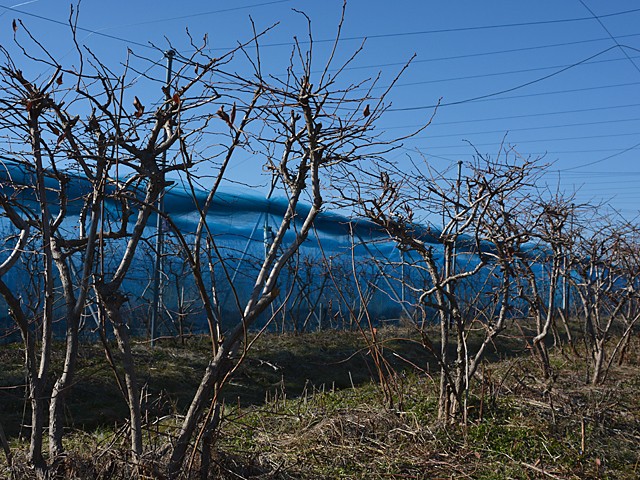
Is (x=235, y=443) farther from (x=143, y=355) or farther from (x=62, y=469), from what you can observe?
(x=143, y=355)

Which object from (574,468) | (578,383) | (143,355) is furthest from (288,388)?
(574,468)

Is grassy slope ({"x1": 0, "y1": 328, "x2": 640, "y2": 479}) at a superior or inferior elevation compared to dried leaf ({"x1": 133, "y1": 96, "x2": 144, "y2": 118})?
inferior

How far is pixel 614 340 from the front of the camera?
10.1m

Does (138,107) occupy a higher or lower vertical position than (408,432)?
higher

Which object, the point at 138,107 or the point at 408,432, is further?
the point at 408,432

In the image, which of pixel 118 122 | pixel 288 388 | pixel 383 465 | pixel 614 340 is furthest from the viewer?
pixel 614 340

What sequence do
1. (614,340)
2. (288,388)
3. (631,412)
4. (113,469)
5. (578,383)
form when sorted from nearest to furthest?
(113,469) < (631,412) < (578,383) < (288,388) < (614,340)

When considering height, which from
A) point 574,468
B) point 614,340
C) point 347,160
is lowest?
point 574,468

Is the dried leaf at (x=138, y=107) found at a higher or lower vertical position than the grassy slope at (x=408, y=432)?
higher

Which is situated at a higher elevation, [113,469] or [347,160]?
[347,160]

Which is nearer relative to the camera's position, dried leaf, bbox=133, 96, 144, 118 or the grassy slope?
dried leaf, bbox=133, 96, 144, 118

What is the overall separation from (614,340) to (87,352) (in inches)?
274

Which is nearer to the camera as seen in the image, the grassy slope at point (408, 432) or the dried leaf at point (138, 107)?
the dried leaf at point (138, 107)

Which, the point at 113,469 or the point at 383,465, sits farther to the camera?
the point at 383,465
